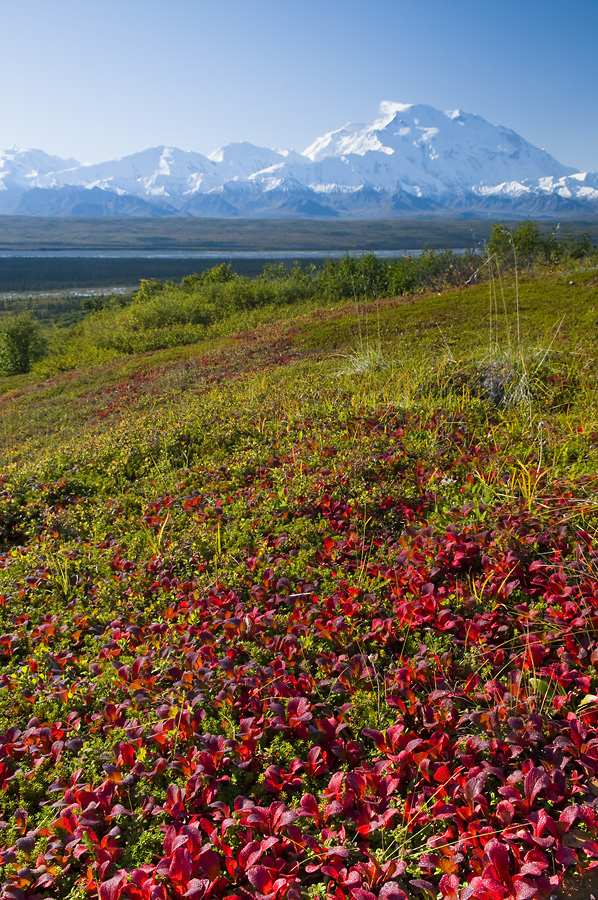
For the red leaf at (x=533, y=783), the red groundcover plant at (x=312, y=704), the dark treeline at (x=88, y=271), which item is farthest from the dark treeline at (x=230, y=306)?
the dark treeline at (x=88, y=271)

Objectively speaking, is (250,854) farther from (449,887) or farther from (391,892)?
(449,887)

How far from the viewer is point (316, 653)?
135 inches

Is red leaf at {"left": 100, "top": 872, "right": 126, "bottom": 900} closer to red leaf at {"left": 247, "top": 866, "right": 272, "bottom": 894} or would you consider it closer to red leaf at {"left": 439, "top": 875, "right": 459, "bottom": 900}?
red leaf at {"left": 247, "top": 866, "right": 272, "bottom": 894}

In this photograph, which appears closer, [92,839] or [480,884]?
[480,884]

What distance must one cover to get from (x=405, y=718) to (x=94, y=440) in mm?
7575

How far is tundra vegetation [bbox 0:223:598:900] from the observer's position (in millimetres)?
2230

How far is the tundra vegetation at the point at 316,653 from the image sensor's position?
87.8 inches

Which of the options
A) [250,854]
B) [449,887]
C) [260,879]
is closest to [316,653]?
[250,854]

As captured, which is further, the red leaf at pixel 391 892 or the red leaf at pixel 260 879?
the red leaf at pixel 260 879

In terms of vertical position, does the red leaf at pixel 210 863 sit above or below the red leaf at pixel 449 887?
below

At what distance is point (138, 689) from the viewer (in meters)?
3.27

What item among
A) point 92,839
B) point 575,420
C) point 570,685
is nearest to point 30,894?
point 92,839

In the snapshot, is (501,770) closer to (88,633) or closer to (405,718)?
(405,718)

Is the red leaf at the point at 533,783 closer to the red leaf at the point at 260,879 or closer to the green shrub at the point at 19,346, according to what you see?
the red leaf at the point at 260,879
